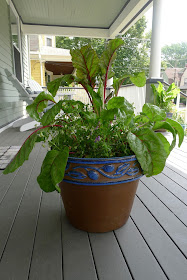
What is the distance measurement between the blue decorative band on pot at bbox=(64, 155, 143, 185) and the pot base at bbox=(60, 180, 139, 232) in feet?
0.13

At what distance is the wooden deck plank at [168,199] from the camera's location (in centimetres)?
133

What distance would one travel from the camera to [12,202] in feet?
4.82

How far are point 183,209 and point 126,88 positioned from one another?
4.94 m

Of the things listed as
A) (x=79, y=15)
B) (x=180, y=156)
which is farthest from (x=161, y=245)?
(x=79, y=15)

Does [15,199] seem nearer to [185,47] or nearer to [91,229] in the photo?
[91,229]

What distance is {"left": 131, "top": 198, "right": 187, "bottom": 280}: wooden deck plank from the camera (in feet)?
2.96

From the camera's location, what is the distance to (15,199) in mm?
1511

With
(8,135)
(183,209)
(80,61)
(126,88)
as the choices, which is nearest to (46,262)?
(183,209)

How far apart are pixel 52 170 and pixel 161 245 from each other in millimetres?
618

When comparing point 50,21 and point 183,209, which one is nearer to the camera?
point 183,209

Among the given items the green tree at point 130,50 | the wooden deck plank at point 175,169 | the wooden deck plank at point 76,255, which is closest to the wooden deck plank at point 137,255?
the wooden deck plank at point 76,255

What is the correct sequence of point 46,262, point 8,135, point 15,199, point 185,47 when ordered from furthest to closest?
point 185,47 → point 8,135 → point 15,199 → point 46,262

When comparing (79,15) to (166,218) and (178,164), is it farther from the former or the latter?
(166,218)

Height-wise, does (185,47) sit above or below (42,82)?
above
